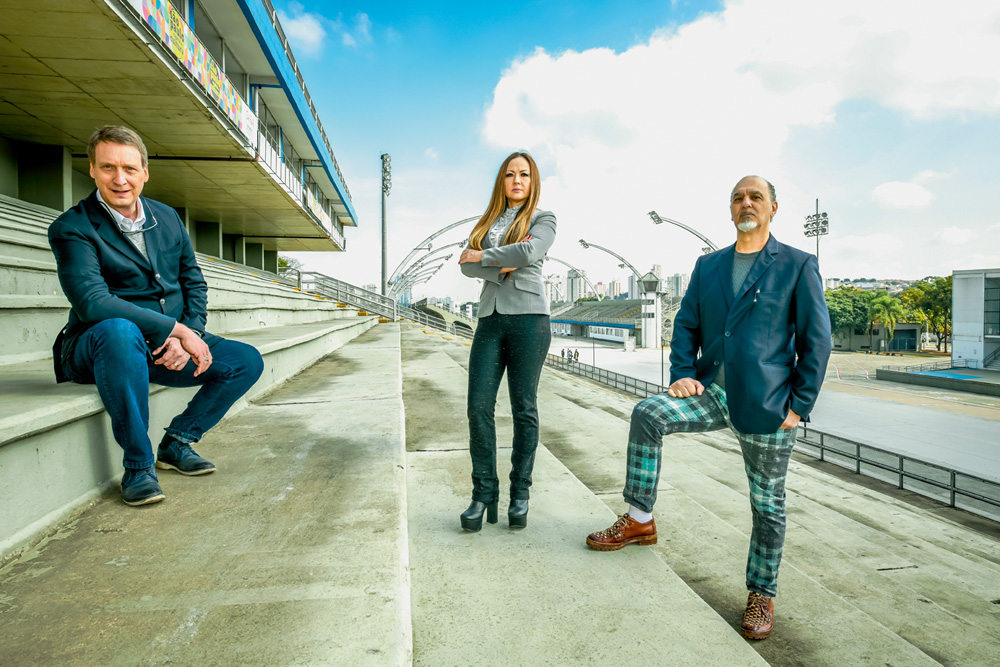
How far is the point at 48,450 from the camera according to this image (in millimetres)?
1824

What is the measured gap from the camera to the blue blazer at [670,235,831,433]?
1.98m

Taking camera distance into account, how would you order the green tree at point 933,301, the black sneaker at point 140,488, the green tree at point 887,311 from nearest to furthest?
the black sneaker at point 140,488
the green tree at point 933,301
the green tree at point 887,311

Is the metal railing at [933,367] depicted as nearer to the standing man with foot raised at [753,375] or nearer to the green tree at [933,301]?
the green tree at [933,301]

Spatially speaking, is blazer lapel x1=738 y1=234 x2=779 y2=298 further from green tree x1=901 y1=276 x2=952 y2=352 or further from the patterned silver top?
green tree x1=901 y1=276 x2=952 y2=352

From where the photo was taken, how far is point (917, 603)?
3.90 meters

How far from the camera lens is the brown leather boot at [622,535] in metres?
2.27

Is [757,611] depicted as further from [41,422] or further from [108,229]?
[108,229]

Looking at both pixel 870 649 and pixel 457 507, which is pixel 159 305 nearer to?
pixel 457 507


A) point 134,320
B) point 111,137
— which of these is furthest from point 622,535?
point 111,137

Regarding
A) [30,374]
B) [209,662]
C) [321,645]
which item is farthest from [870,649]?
[30,374]

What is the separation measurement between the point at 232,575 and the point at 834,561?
5639 mm

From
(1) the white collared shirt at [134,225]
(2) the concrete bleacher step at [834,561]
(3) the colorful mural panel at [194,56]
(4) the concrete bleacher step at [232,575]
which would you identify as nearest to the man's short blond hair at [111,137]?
(1) the white collared shirt at [134,225]

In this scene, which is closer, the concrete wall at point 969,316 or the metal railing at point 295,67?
the metal railing at point 295,67

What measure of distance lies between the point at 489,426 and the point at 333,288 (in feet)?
67.8
